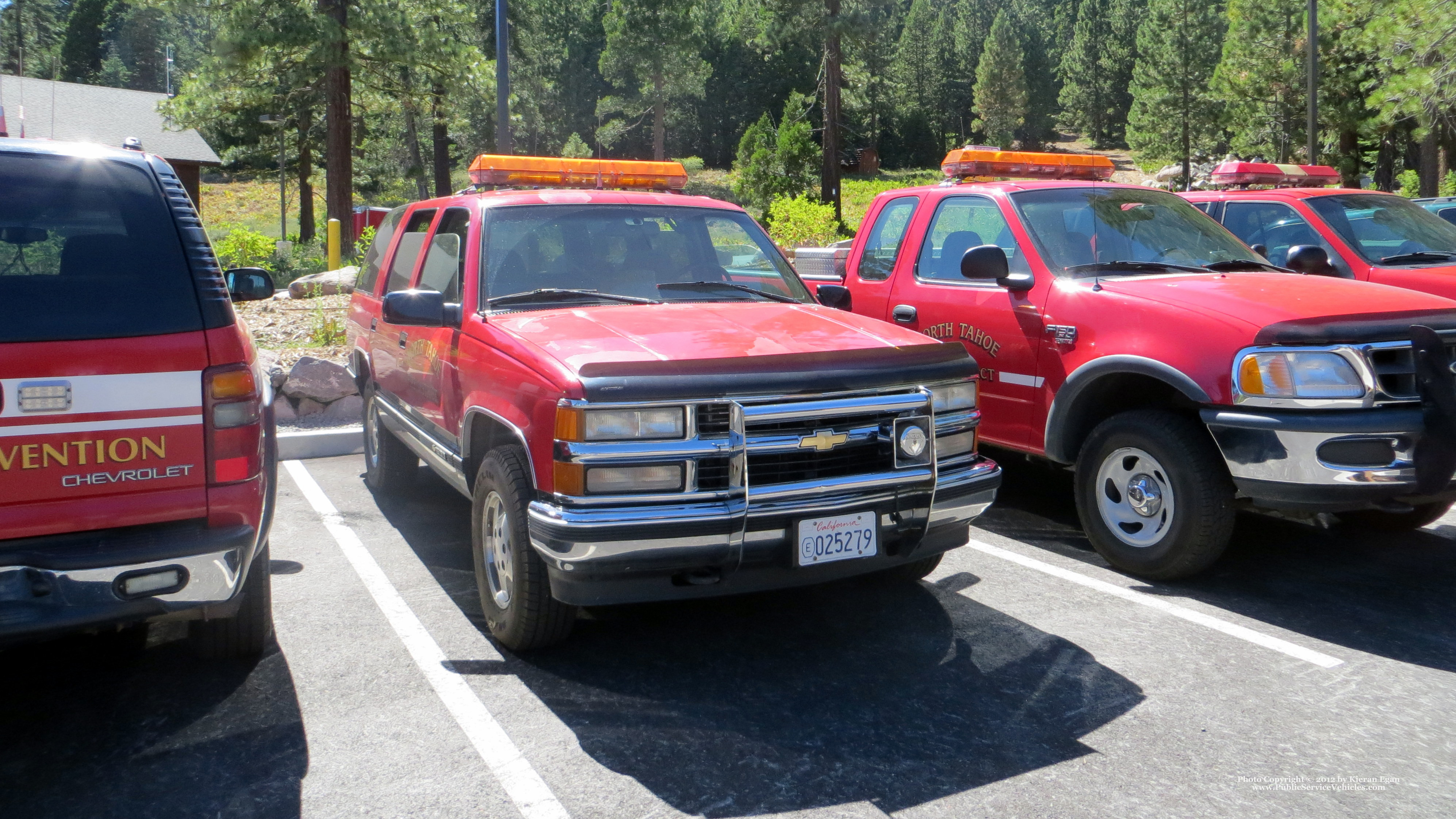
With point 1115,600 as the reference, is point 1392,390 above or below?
above

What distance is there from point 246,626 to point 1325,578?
4.79m

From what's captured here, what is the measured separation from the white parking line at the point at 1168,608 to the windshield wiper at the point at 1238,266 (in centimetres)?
185

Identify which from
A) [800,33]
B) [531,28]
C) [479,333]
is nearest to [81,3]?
[531,28]

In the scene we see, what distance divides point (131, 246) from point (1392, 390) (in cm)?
487

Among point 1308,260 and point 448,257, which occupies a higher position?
point 1308,260

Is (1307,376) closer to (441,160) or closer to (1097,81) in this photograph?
(441,160)

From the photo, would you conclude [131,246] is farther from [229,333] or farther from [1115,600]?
[1115,600]

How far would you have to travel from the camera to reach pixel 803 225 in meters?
21.6

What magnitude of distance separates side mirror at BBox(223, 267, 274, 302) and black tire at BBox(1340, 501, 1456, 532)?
532 centimetres

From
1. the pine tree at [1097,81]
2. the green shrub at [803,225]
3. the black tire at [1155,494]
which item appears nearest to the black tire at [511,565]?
the black tire at [1155,494]

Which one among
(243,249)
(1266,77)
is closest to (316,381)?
(243,249)

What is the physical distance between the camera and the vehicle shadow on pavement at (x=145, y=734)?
10.9 ft

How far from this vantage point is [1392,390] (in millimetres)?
4840

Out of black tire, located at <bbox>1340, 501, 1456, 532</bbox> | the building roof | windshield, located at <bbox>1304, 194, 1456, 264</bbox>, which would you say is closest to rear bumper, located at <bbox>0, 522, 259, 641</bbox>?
black tire, located at <bbox>1340, 501, 1456, 532</bbox>
